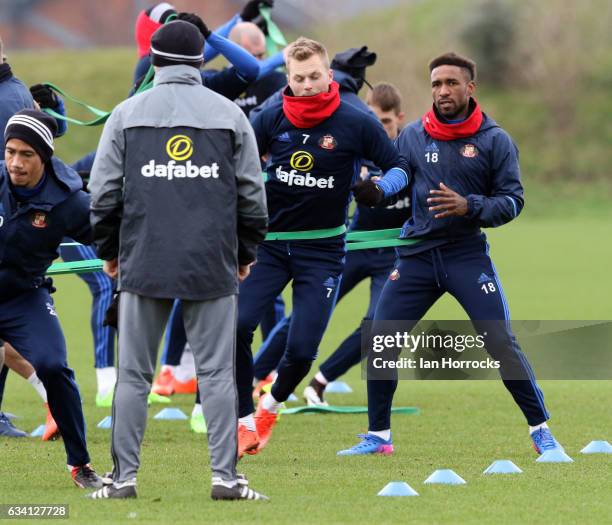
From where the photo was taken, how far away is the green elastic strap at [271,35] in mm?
12258

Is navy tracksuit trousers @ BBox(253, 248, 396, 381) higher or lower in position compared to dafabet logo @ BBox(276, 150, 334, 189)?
lower

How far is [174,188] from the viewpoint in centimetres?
636

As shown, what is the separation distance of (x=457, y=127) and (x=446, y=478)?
2.24m

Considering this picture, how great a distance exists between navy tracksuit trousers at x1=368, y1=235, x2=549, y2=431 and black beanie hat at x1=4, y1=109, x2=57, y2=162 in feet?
8.23

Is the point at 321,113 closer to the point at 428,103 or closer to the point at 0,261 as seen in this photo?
the point at 0,261

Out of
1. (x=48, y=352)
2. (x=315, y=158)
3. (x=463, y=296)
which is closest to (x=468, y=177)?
(x=463, y=296)

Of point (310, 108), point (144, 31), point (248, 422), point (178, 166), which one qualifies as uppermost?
point (144, 31)

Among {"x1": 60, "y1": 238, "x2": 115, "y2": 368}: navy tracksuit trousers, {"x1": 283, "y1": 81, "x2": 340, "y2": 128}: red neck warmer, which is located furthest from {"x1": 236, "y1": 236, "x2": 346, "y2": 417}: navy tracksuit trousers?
{"x1": 60, "y1": 238, "x2": 115, "y2": 368}: navy tracksuit trousers

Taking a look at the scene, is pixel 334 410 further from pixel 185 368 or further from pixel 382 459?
pixel 382 459

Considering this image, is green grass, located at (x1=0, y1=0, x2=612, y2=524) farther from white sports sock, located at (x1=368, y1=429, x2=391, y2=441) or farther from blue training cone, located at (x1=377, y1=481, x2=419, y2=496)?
white sports sock, located at (x1=368, y1=429, x2=391, y2=441)

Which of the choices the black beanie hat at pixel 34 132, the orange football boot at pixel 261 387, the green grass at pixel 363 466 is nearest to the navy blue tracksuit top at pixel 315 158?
the green grass at pixel 363 466

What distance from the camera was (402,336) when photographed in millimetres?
8523

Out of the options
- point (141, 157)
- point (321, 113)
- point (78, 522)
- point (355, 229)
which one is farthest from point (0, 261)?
point (355, 229)

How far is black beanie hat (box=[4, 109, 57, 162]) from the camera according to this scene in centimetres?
691
